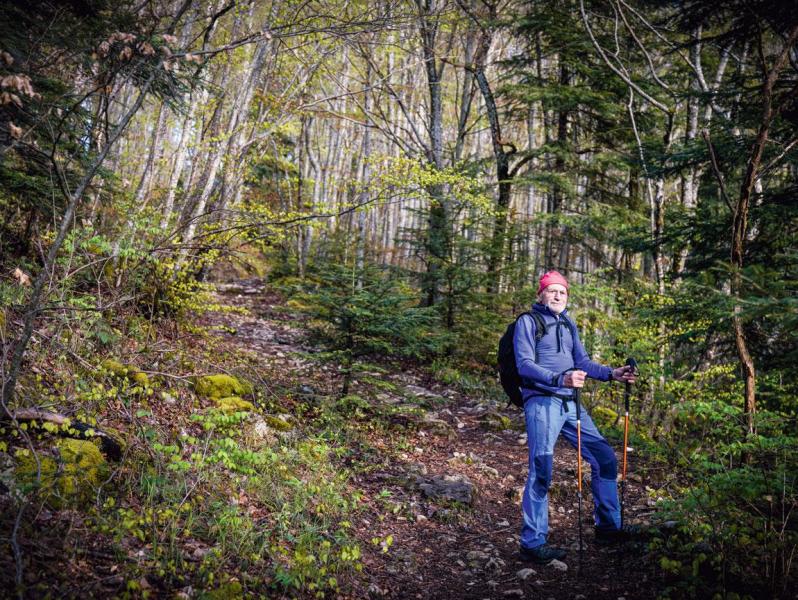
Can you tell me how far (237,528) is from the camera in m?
3.82

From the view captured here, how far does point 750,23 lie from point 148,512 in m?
7.45

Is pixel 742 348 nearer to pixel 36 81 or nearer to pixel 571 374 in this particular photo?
pixel 571 374

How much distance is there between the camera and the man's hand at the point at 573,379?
4.10 meters

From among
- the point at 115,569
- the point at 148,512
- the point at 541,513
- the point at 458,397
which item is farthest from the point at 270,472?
the point at 458,397

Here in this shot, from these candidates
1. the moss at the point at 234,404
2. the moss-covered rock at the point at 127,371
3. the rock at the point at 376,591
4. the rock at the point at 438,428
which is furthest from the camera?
the rock at the point at 438,428

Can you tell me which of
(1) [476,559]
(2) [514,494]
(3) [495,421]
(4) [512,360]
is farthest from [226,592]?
(3) [495,421]

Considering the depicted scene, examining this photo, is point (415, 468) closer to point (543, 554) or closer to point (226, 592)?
point (543, 554)

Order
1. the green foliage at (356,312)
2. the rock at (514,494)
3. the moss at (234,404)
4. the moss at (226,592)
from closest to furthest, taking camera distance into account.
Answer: the moss at (226,592)
the rock at (514,494)
the moss at (234,404)
the green foliage at (356,312)

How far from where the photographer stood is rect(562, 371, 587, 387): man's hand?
13.4ft

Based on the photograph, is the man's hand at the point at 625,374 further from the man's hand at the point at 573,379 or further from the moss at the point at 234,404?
the moss at the point at 234,404

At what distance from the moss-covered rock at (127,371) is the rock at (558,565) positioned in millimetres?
4634

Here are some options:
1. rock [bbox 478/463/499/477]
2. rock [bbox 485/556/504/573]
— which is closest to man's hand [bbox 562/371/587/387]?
rock [bbox 485/556/504/573]

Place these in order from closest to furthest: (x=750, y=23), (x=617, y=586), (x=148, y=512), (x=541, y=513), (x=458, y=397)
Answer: (x=148, y=512), (x=617, y=586), (x=541, y=513), (x=750, y=23), (x=458, y=397)

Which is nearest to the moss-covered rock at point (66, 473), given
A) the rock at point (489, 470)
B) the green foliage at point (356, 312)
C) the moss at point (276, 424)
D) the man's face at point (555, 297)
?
the moss at point (276, 424)
